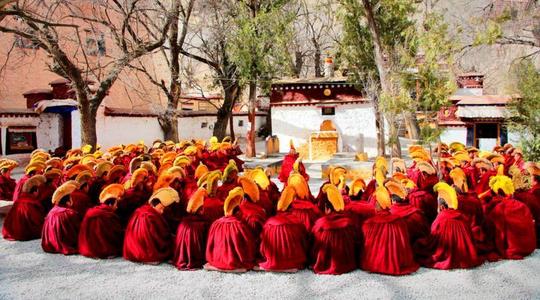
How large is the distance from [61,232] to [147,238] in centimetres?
151

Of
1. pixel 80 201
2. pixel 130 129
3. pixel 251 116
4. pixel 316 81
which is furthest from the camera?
pixel 130 129

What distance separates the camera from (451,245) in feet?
19.8

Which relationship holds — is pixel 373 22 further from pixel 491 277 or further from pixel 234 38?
pixel 491 277

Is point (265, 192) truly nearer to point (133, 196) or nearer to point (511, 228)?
point (133, 196)

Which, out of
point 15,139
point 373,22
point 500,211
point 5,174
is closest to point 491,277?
point 500,211

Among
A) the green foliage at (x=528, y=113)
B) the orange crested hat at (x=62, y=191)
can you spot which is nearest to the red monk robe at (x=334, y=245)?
the orange crested hat at (x=62, y=191)

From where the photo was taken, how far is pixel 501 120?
19.4m

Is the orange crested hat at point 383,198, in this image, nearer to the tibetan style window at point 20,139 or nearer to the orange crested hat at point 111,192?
the orange crested hat at point 111,192

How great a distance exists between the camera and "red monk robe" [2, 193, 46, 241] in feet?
25.1

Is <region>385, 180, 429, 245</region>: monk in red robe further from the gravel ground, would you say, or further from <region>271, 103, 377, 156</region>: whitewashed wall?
<region>271, 103, 377, 156</region>: whitewashed wall

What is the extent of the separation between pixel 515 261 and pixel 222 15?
18.9m

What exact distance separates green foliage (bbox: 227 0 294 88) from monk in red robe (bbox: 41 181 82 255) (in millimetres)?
13096

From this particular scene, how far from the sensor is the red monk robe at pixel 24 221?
301 inches

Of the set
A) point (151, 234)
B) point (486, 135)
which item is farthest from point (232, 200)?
point (486, 135)
